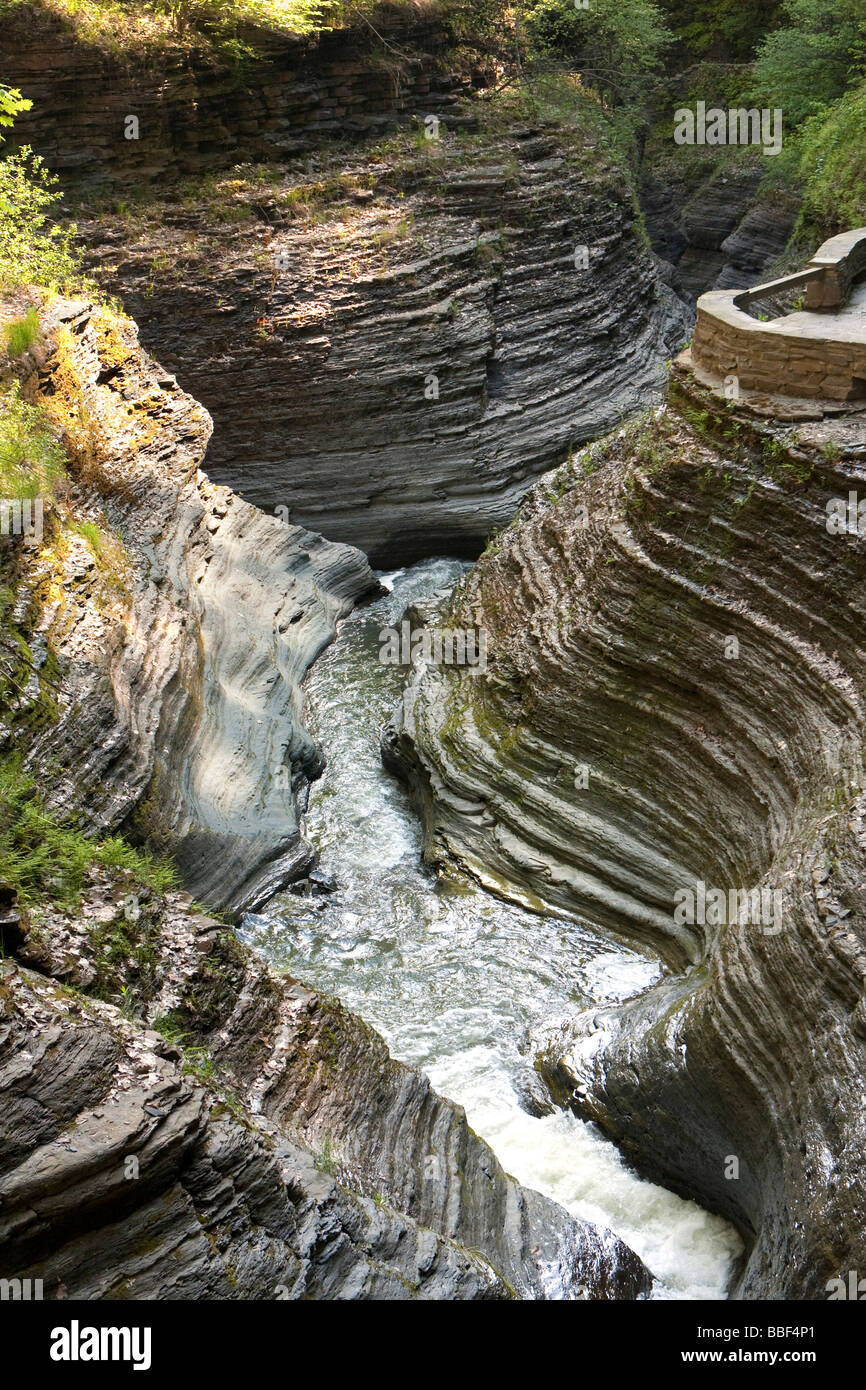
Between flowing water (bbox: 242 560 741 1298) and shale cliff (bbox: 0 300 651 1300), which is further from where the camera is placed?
flowing water (bbox: 242 560 741 1298)

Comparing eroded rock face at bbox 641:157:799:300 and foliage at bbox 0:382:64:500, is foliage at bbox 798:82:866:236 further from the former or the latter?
foliage at bbox 0:382:64:500

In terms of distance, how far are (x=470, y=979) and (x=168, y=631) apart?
505 cm

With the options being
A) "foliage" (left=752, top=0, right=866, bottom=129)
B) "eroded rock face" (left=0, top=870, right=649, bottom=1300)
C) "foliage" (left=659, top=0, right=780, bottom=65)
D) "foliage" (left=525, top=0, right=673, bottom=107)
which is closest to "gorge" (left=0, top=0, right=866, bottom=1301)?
"eroded rock face" (left=0, top=870, right=649, bottom=1300)

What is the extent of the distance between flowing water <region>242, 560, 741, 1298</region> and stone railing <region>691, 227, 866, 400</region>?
6040 mm

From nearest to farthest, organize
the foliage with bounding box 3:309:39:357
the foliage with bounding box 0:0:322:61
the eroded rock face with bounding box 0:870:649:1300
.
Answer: the eroded rock face with bounding box 0:870:649:1300 < the foliage with bounding box 3:309:39:357 < the foliage with bounding box 0:0:322:61

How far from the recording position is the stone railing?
1074 centimetres

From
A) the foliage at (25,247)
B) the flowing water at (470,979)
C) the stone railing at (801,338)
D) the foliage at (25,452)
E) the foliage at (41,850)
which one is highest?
the foliage at (25,247)

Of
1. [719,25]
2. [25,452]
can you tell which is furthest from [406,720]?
[719,25]

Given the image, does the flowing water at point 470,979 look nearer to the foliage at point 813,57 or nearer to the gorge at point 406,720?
the gorge at point 406,720

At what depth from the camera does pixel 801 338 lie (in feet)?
35.8

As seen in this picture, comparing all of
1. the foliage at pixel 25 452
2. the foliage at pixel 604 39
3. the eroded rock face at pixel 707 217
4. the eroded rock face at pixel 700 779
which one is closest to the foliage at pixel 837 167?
the eroded rock face at pixel 707 217

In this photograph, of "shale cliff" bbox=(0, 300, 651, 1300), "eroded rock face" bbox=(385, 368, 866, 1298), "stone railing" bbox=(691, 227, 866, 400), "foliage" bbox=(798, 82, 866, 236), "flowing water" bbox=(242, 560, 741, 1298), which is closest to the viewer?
"shale cliff" bbox=(0, 300, 651, 1300)

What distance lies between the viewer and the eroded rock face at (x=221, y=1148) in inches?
212

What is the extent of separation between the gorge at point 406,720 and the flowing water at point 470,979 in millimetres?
42
